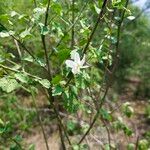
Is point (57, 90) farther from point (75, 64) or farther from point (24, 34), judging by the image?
point (24, 34)

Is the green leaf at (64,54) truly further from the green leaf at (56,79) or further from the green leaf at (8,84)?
the green leaf at (8,84)

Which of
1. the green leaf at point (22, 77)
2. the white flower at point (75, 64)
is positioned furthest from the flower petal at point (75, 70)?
the green leaf at point (22, 77)

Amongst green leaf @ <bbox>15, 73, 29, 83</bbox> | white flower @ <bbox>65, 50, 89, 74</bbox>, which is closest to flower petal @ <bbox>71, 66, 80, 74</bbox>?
white flower @ <bbox>65, 50, 89, 74</bbox>

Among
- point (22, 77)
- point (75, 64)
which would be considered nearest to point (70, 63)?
point (75, 64)

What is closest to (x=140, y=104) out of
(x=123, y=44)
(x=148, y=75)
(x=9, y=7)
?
(x=148, y=75)

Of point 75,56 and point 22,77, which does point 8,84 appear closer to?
point 22,77

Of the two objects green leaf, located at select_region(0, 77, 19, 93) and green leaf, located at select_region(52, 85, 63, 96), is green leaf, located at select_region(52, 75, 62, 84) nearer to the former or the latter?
green leaf, located at select_region(52, 85, 63, 96)

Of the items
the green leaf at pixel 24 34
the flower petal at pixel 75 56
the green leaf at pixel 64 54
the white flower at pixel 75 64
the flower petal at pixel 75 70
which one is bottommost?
the flower petal at pixel 75 70

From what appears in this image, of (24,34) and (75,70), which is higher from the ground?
(24,34)

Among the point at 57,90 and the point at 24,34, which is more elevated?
the point at 24,34

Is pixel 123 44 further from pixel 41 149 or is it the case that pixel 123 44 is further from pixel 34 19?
pixel 34 19

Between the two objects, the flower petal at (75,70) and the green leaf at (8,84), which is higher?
the flower petal at (75,70)
